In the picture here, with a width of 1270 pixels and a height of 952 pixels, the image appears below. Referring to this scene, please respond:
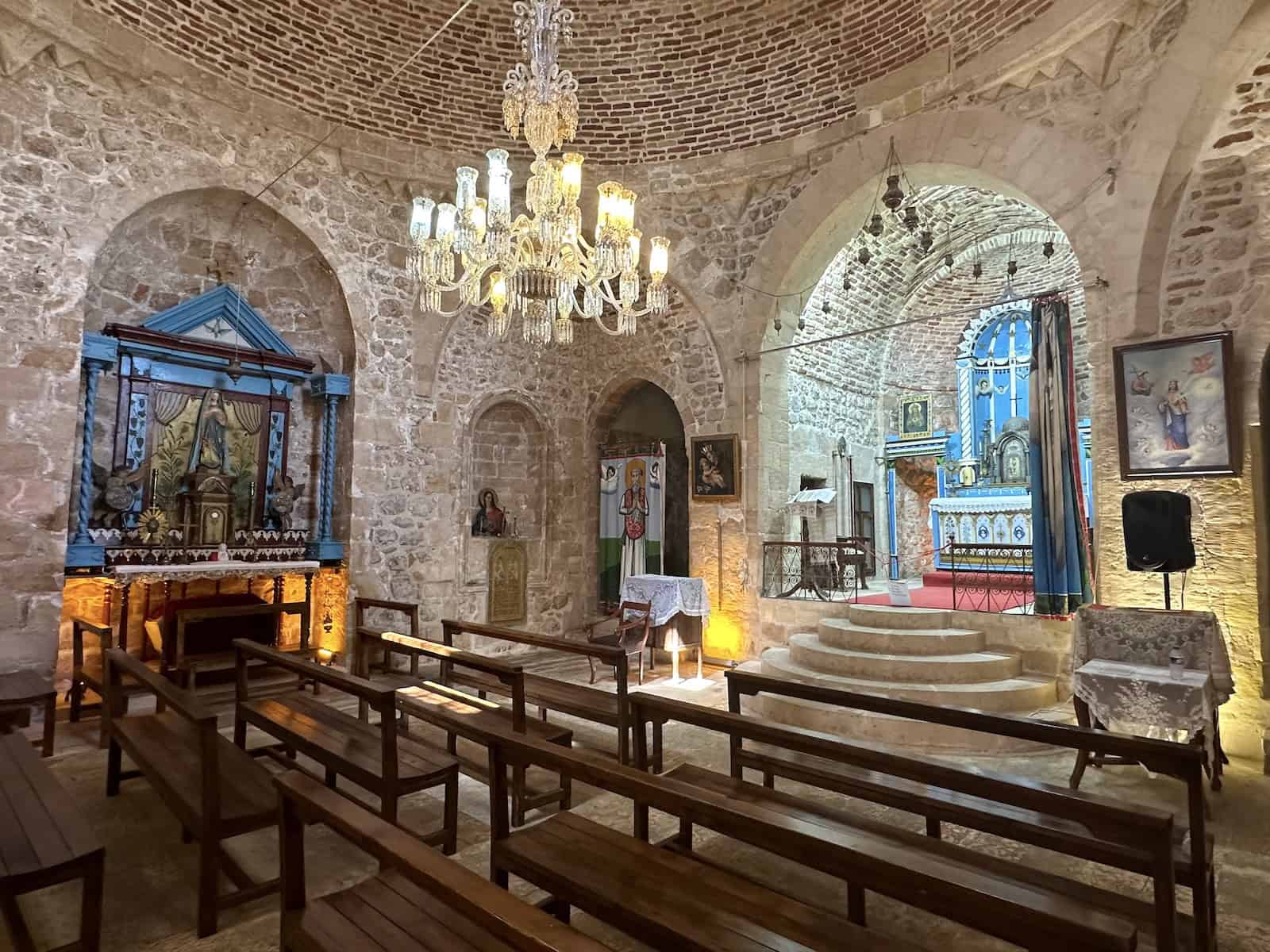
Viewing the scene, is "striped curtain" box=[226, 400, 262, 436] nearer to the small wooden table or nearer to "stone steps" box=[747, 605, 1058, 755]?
the small wooden table

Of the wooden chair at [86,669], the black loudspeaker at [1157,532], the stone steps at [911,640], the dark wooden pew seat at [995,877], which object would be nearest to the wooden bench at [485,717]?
the dark wooden pew seat at [995,877]

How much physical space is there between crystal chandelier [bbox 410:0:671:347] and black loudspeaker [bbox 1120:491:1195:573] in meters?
3.35

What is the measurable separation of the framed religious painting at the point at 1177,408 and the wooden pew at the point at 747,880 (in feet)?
12.3

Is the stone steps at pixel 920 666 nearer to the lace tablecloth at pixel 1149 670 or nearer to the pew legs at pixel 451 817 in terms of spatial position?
the lace tablecloth at pixel 1149 670

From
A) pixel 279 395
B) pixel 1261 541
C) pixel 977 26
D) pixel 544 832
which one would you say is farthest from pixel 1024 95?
pixel 279 395

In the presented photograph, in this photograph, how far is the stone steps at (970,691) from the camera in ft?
16.0

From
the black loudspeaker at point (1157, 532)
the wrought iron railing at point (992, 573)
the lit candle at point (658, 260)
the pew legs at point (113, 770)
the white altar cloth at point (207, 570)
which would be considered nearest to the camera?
the pew legs at point (113, 770)

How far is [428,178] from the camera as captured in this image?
727 centimetres

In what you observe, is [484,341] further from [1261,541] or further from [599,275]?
[1261,541]

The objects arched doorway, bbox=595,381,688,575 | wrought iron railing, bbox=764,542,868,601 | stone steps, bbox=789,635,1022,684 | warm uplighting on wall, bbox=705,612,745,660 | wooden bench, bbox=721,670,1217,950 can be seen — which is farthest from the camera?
arched doorway, bbox=595,381,688,575

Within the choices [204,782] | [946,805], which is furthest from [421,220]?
[946,805]

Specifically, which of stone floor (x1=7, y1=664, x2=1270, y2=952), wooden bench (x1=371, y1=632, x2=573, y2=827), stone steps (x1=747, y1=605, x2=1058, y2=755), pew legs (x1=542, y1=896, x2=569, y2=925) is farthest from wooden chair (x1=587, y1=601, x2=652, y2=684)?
pew legs (x1=542, y1=896, x2=569, y2=925)

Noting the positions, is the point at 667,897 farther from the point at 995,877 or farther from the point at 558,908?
the point at 995,877

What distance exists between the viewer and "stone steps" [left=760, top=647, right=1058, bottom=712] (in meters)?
4.87
